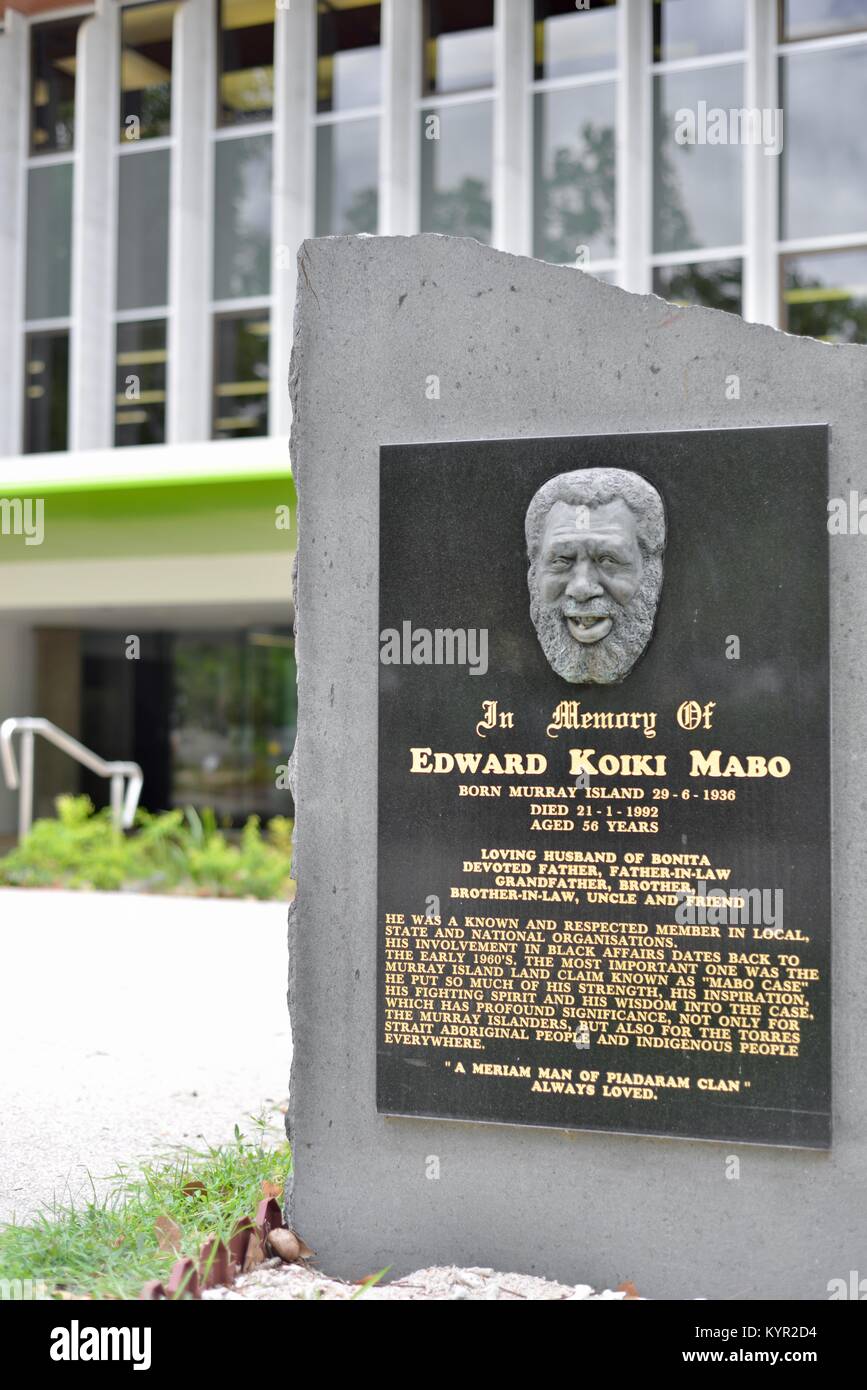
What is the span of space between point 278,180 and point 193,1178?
42.0 ft

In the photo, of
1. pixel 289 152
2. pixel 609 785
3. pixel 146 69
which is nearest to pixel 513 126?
pixel 289 152

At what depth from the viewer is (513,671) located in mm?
3936

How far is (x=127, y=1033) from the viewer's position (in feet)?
24.0

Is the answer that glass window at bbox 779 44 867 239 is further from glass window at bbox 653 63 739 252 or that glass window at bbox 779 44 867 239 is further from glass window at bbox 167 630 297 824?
glass window at bbox 167 630 297 824

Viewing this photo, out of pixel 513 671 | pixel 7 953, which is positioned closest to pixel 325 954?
pixel 513 671

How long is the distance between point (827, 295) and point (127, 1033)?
32.6ft

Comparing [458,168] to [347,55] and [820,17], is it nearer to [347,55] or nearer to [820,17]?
[347,55]

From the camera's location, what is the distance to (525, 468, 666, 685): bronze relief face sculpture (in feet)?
12.4

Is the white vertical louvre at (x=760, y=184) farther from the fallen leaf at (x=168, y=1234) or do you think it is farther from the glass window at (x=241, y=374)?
the fallen leaf at (x=168, y=1234)

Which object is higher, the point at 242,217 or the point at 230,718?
the point at 242,217

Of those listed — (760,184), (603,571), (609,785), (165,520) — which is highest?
(760,184)

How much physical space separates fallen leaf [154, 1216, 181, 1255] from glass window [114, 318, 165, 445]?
12.9 metres

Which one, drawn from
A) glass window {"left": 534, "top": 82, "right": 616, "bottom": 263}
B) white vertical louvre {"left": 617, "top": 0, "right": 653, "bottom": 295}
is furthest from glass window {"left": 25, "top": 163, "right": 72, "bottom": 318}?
white vertical louvre {"left": 617, "top": 0, "right": 653, "bottom": 295}

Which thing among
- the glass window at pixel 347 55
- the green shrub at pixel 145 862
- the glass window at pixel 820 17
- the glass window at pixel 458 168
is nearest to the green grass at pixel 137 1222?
the green shrub at pixel 145 862
